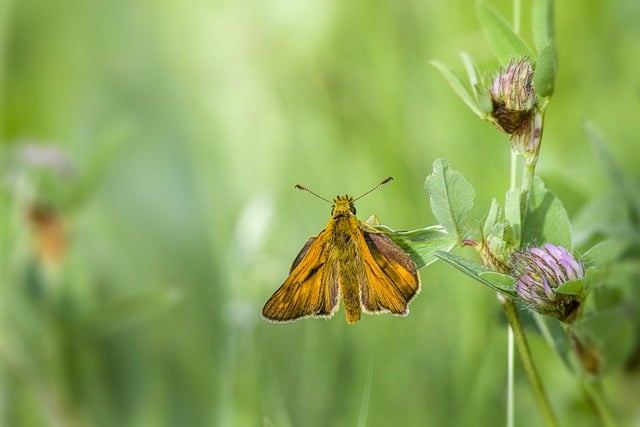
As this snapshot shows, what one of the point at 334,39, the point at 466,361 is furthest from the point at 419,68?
the point at 466,361

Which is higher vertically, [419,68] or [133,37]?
[133,37]

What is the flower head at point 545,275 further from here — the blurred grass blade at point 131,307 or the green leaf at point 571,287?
the blurred grass blade at point 131,307

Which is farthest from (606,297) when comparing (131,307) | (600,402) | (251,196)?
(251,196)

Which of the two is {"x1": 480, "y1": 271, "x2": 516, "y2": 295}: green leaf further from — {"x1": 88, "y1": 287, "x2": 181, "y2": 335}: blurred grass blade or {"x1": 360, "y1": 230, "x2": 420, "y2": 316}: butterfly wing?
{"x1": 88, "y1": 287, "x2": 181, "y2": 335}: blurred grass blade

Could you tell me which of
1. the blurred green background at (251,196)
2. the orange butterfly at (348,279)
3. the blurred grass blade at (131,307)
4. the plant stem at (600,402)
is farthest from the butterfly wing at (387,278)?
the blurred grass blade at (131,307)

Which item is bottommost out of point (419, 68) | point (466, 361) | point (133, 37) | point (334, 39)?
point (466, 361)

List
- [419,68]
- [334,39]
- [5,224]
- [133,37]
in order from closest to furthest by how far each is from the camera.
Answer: [5,224], [419,68], [334,39], [133,37]

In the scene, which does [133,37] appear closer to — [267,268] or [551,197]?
[267,268]
